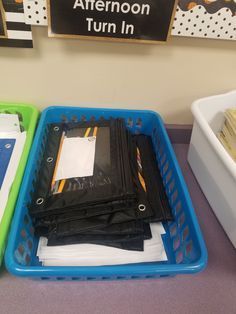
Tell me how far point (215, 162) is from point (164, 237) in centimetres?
20

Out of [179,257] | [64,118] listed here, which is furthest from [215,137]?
[64,118]

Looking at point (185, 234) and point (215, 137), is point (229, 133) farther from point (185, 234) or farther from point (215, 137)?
point (185, 234)

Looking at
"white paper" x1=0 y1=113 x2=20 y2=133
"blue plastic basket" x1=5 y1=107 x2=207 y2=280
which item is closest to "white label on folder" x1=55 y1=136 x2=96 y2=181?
"blue plastic basket" x1=5 y1=107 x2=207 y2=280

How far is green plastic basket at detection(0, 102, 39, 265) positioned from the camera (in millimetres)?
476

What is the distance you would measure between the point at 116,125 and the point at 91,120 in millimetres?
93

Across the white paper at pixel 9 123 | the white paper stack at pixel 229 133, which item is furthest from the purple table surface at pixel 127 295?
the white paper at pixel 9 123

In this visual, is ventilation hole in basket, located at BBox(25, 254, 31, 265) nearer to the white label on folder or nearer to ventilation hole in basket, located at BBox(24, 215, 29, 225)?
ventilation hole in basket, located at BBox(24, 215, 29, 225)

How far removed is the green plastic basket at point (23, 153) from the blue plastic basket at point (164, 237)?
0.7 inches

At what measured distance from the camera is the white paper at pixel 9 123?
717 millimetres

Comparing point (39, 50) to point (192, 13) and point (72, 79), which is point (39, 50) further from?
point (192, 13)

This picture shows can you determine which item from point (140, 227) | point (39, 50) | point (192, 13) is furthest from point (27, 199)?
point (192, 13)

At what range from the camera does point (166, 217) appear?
0.55 meters

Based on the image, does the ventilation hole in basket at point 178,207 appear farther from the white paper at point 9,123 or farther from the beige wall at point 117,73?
the white paper at point 9,123

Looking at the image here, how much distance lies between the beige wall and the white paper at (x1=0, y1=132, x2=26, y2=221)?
4.1 inches
